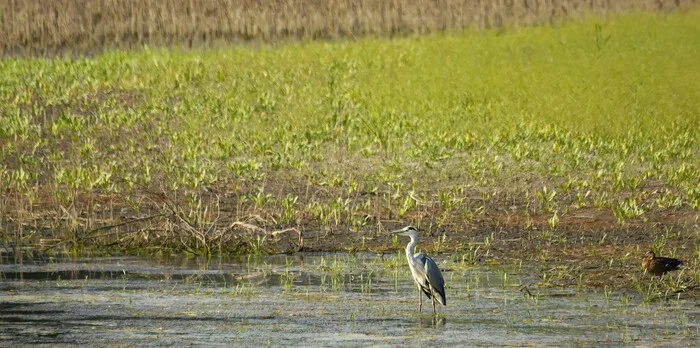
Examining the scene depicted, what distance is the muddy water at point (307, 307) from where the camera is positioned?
12.5 meters

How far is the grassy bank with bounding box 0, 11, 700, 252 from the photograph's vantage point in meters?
19.9

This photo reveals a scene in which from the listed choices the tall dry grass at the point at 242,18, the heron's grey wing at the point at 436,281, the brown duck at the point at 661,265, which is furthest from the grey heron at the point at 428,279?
the tall dry grass at the point at 242,18

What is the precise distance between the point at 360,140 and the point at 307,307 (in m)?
11.7

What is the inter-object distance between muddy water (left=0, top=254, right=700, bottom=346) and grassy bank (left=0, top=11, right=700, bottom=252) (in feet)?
5.98

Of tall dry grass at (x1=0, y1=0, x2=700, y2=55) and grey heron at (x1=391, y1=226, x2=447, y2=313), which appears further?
tall dry grass at (x1=0, y1=0, x2=700, y2=55)

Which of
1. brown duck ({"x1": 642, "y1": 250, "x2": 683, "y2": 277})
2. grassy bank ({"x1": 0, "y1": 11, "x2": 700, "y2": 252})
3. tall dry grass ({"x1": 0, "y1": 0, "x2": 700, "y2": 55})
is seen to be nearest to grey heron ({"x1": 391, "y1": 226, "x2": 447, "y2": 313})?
brown duck ({"x1": 642, "y1": 250, "x2": 683, "y2": 277})

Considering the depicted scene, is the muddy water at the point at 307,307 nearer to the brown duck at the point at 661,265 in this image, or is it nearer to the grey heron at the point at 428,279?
the grey heron at the point at 428,279

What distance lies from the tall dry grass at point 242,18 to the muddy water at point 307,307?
18897mm

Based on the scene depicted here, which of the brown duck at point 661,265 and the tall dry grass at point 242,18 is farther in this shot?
the tall dry grass at point 242,18

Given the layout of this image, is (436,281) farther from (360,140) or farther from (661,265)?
(360,140)

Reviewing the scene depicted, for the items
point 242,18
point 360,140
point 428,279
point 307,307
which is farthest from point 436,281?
point 242,18

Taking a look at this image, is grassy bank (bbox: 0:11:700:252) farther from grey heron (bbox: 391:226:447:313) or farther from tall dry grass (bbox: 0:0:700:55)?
grey heron (bbox: 391:226:447:313)

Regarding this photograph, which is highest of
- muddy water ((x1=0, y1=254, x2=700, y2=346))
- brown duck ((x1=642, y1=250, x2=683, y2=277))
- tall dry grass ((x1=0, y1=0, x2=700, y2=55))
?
tall dry grass ((x1=0, y1=0, x2=700, y2=55))

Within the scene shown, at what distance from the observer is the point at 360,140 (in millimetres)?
25703
